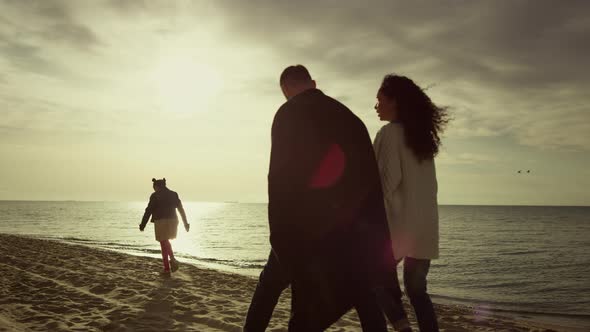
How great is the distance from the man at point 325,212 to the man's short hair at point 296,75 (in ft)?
0.56

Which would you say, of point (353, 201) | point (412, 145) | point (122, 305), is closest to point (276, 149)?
point (353, 201)

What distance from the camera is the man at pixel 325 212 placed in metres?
2.36

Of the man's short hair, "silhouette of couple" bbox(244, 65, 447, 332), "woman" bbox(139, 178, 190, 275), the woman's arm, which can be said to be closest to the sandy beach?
"woman" bbox(139, 178, 190, 275)

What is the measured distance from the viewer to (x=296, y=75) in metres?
2.74

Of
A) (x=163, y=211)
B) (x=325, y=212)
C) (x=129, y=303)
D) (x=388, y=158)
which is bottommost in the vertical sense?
(x=129, y=303)

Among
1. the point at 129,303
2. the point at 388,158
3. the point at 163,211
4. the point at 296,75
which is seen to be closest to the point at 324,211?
the point at 296,75

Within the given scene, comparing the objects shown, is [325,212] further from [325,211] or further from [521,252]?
[521,252]

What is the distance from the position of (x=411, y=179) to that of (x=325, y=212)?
4.01 ft

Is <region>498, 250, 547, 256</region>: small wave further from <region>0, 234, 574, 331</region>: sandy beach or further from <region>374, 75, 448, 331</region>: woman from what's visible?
<region>374, 75, 448, 331</region>: woman

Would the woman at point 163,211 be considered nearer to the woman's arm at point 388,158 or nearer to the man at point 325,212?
the woman's arm at point 388,158

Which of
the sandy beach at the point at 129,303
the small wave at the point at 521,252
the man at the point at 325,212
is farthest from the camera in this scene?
the small wave at the point at 521,252

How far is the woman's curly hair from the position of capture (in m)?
3.36

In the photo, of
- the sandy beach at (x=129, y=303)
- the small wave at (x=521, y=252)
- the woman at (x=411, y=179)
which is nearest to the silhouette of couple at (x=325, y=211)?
the woman at (x=411, y=179)

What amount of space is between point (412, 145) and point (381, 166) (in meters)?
0.30
